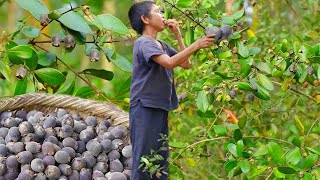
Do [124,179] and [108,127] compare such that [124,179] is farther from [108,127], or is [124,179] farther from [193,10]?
[193,10]

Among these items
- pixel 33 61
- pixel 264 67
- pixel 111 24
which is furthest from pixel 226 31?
pixel 33 61

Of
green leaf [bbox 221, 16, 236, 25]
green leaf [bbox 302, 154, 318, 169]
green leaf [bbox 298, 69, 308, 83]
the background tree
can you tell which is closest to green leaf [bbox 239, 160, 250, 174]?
the background tree

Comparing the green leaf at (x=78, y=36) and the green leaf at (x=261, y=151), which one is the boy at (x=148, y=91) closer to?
the green leaf at (x=261, y=151)

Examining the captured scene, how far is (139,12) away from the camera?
1.68m

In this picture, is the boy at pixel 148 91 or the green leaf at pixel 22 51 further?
the green leaf at pixel 22 51

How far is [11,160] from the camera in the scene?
1700mm

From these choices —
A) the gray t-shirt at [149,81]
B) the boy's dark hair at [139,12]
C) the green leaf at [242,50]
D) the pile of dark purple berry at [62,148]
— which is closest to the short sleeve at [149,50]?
the gray t-shirt at [149,81]

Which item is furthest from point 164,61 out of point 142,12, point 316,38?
point 316,38

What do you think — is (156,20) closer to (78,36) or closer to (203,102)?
(203,102)

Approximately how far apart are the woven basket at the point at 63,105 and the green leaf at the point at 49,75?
0.09 metres

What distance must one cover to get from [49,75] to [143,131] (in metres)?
0.55

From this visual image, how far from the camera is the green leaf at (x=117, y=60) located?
80.8 inches

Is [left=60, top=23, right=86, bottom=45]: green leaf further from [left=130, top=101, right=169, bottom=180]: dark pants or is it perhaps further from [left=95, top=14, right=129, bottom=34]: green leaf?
[left=130, top=101, right=169, bottom=180]: dark pants

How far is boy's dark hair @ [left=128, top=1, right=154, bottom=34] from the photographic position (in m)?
1.67
